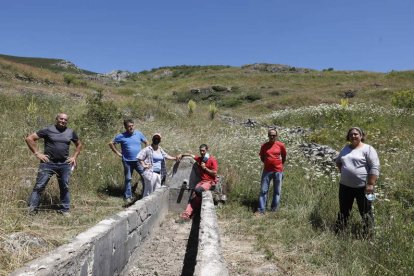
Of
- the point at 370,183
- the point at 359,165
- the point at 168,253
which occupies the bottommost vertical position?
the point at 168,253

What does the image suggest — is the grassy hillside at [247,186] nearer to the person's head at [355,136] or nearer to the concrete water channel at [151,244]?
the concrete water channel at [151,244]

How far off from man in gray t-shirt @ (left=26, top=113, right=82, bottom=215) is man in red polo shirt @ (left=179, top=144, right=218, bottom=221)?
92.2 inches

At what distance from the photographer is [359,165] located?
A: 5.20 metres

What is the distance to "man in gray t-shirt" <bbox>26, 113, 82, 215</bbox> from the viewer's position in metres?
5.68

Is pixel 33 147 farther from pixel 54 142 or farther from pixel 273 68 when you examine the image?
pixel 273 68

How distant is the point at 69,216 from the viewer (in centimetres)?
588

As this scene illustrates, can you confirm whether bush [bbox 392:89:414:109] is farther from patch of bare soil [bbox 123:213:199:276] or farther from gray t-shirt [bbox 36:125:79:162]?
gray t-shirt [bbox 36:125:79:162]

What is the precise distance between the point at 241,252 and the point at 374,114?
43.7 feet

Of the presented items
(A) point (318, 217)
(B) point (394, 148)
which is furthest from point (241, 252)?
(B) point (394, 148)

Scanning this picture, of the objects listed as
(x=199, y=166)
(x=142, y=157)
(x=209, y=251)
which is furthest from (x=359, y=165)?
(x=142, y=157)

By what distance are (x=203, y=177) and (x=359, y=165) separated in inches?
130

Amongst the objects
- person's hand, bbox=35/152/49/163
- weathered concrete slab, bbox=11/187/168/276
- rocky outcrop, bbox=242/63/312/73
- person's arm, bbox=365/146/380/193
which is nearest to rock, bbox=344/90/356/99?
rocky outcrop, bbox=242/63/312/73

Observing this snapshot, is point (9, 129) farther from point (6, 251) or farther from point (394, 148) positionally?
point (394, 148)

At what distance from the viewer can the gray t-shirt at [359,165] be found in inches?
201
